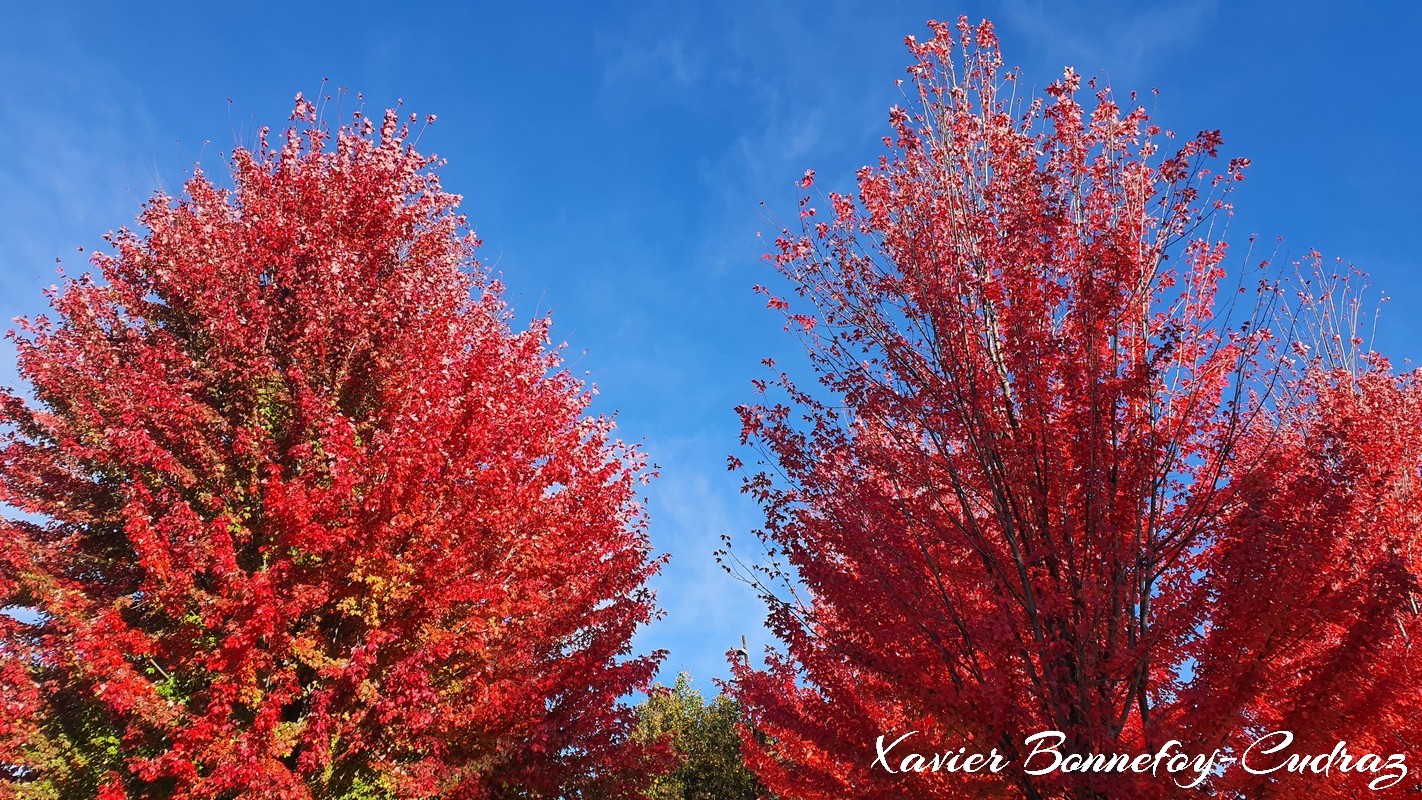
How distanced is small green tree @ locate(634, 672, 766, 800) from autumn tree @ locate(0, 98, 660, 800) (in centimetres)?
1573

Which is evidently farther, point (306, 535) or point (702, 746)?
point (702, 746)

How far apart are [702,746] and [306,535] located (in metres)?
22.0

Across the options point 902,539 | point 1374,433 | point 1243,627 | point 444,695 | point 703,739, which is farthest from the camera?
point 703,739

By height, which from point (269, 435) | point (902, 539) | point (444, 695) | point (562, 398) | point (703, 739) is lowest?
point (444, 695)

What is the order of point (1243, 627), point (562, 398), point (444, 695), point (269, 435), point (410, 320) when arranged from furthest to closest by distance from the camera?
point (562, 398) < point (410, 320) < point (269, 435) < point (444, 695) < point (1243, 627)

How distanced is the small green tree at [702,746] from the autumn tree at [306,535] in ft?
51.6

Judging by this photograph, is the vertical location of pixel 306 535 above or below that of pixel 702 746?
below

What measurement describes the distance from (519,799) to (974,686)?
5.60m

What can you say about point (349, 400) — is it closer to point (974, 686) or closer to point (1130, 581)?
point (974, 686)

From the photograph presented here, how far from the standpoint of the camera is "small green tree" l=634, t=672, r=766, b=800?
25.2 m

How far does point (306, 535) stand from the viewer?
7840 millimetres

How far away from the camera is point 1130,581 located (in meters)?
6.29

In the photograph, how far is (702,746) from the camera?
26688mm

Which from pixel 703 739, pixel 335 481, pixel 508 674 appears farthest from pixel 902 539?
pixel 703 739
